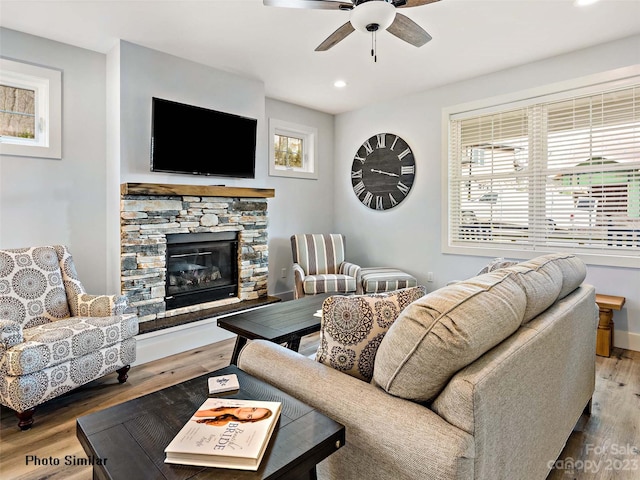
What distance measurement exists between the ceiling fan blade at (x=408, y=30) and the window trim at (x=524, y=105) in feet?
5.95

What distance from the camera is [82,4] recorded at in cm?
257

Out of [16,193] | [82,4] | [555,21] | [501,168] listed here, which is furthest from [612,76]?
[16,193]

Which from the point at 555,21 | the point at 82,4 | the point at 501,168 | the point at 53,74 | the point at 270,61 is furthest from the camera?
the point at 501,168

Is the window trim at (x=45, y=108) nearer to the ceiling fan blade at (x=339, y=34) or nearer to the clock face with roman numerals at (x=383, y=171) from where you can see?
the ceiling fan blade at (x=339, y=34)

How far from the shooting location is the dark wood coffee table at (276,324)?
7.00ft

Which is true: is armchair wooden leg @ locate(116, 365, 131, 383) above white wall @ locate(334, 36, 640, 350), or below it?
below

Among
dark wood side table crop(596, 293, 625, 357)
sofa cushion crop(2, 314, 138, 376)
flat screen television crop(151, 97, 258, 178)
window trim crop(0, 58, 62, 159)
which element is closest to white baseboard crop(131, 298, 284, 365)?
sofa cushion crop(2, 314, 138, 376)

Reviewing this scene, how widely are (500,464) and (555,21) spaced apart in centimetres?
315

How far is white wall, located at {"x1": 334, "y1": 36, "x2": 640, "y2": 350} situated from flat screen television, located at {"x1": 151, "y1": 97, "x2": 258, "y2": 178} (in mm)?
1708

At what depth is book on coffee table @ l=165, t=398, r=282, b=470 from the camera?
87cm

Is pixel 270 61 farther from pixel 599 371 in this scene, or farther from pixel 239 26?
pixel 599 371

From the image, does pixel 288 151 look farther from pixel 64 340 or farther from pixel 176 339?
pixel 64 340

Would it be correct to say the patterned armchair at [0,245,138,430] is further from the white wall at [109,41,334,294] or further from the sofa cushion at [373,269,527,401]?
the sofa cushion at [373,269,527,401]

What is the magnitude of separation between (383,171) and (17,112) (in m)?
3.76
